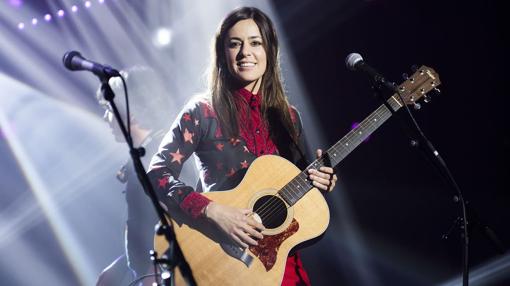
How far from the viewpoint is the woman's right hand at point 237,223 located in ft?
8.15

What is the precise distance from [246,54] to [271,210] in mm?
1081

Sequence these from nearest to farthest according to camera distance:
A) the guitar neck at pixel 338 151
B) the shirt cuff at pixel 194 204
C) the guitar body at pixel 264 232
Result: the guitar body at pixel 264 232 → the shirt cuff at pixel 194 204 → the guitar neck at pixel 338 151

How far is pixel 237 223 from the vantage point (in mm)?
2496

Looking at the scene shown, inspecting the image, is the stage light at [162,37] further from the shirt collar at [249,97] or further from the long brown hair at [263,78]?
the shirt collar at [249,97]

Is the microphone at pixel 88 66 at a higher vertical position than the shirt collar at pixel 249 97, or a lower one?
higher

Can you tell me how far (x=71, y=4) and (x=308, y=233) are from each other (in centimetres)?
397

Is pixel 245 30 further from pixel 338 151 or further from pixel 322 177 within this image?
pixel 322 177

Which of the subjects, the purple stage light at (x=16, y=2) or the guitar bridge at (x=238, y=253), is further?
the purple stage light at (x=16, y=2)

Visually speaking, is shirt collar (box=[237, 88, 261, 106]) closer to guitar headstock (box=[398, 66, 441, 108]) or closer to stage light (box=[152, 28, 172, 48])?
guitar headstock (box=[398, 66, 441, 108])

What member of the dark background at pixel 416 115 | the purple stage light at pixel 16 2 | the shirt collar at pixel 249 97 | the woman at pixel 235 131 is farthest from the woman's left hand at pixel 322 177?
the purple stage light at pixel 16 2

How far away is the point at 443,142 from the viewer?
4137 millimetres

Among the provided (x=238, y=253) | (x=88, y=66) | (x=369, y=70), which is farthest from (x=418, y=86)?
(x=88, y=66)

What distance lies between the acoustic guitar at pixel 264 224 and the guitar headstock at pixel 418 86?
0.65ft

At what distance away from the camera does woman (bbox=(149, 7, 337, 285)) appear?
8.48 feet
